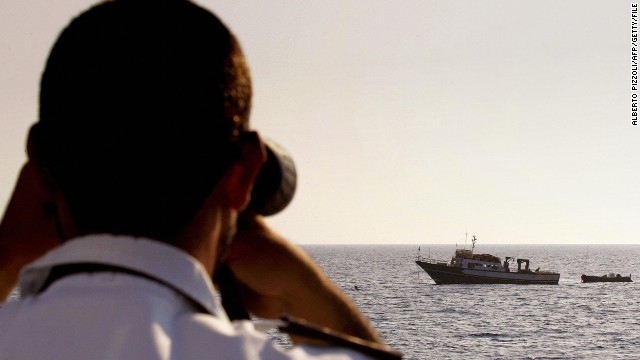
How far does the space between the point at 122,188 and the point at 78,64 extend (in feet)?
0.46

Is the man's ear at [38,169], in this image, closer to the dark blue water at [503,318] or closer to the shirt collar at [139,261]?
the shirt collar at [139,261]

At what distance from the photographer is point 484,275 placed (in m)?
92.4

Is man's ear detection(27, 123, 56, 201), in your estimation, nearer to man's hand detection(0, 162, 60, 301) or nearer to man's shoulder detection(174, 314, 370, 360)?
man's hand detection(0, 162, 60, 301)

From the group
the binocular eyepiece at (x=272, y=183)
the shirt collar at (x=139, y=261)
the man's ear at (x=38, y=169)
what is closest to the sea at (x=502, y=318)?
the binocular eyepiece at (x=272, y=183)

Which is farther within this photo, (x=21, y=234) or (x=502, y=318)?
(x=502, y=318)

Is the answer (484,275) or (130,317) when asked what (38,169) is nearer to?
(130,317)

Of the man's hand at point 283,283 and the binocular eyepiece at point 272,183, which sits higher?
the binocular eyepiece at point 272,183

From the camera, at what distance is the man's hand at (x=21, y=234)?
120 centimetres

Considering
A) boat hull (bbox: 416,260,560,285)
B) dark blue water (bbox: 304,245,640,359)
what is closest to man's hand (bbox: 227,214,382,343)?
dark blue water (bbox: 304,245,640,359)

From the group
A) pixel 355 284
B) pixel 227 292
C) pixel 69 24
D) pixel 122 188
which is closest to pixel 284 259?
pixel 227 292

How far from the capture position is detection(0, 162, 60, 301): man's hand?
3.93 ft

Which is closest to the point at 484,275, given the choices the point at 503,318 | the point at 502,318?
the point at 502,318

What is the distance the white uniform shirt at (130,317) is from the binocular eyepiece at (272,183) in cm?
40

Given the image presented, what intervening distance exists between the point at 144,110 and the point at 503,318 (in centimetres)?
7930
